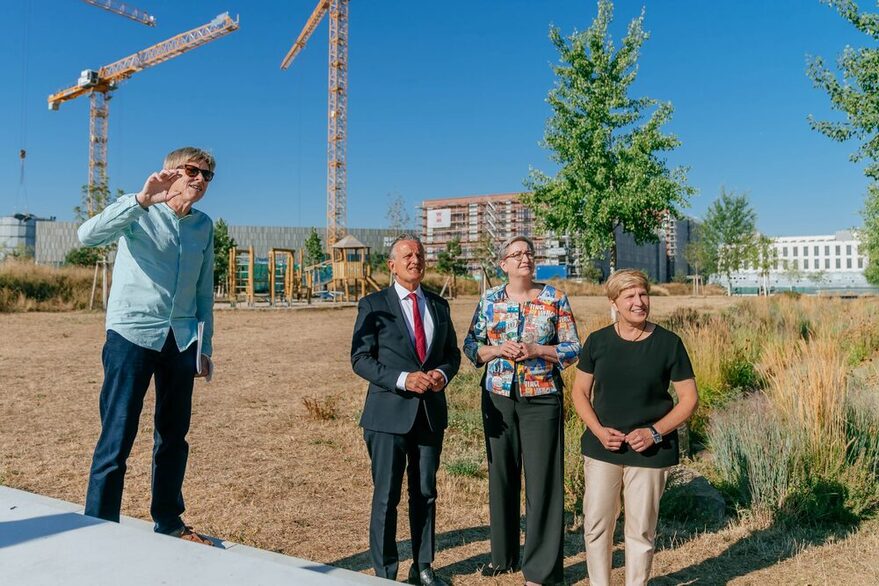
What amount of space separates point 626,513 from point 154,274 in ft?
7.45

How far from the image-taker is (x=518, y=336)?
339cm

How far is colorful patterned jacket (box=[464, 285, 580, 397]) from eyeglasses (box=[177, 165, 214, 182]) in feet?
4.82

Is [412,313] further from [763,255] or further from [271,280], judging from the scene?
[763,255]

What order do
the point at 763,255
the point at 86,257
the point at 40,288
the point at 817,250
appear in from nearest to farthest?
1. the point at 40,288
2. the point at 86,257
3. the point at 763,255
4. the point at 817,250

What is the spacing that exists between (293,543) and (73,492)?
6.04ft

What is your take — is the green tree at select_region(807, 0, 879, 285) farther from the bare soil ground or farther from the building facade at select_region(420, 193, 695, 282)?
the building facade at select_region(420, 193, 695, 282)

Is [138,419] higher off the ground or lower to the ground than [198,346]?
lower

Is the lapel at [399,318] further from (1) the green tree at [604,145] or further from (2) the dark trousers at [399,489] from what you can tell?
(1) the green tree at [604,145]

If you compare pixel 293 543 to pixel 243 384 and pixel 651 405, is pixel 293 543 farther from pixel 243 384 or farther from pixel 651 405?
pixel 243 384

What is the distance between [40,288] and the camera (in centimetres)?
2467

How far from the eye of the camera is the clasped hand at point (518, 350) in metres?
3.19

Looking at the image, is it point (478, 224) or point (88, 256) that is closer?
point (88, 256)

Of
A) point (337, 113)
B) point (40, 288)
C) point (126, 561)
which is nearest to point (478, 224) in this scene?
point (337, 113)

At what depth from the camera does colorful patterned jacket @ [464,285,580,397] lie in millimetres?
3297
